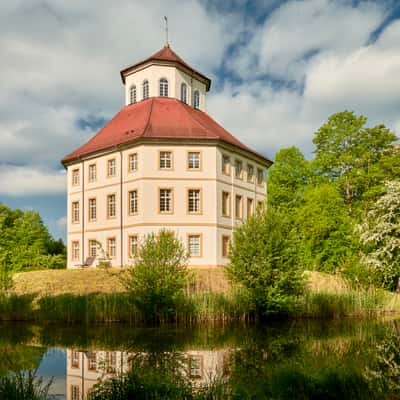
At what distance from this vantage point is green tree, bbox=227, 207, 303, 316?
19453 millimetres

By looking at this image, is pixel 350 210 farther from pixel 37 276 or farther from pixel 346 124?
pixel 37 276

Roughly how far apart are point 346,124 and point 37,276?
25965 millimetres

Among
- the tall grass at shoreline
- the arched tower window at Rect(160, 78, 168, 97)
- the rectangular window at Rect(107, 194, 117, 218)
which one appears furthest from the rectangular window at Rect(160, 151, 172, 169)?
the tall grass at shoreline

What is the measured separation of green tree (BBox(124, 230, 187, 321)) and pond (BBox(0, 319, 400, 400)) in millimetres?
1235

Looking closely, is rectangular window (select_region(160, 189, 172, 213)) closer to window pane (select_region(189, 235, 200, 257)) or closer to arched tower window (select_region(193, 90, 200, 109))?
window pane (select_region(189, 235, 200, 257))

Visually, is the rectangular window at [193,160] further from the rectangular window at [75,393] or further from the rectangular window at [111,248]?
the rectangular window at [75,393]

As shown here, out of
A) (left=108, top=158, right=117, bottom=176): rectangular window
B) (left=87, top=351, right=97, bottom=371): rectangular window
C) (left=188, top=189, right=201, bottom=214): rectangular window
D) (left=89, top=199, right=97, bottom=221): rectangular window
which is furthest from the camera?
(left=89, top=199, right=97, bottom=221): rectangular window

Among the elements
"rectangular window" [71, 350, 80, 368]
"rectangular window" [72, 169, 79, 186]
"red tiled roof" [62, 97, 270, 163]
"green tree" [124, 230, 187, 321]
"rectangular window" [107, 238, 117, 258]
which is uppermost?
"red tiled roof" [62, 97, 270, 163]

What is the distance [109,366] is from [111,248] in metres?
25.8

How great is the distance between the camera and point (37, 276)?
28328 mm

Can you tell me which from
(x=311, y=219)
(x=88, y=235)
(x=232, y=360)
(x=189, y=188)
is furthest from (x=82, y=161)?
(x=232, y=360)

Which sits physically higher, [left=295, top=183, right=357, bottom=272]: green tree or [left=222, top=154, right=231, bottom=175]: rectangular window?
[left=222, top=154, right=231, bottom=175]: rectangular window

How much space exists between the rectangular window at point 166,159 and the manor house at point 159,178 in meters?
0.07

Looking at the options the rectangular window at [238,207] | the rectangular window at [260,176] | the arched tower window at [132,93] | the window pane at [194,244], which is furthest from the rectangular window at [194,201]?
the arched tower window at [132,93]
